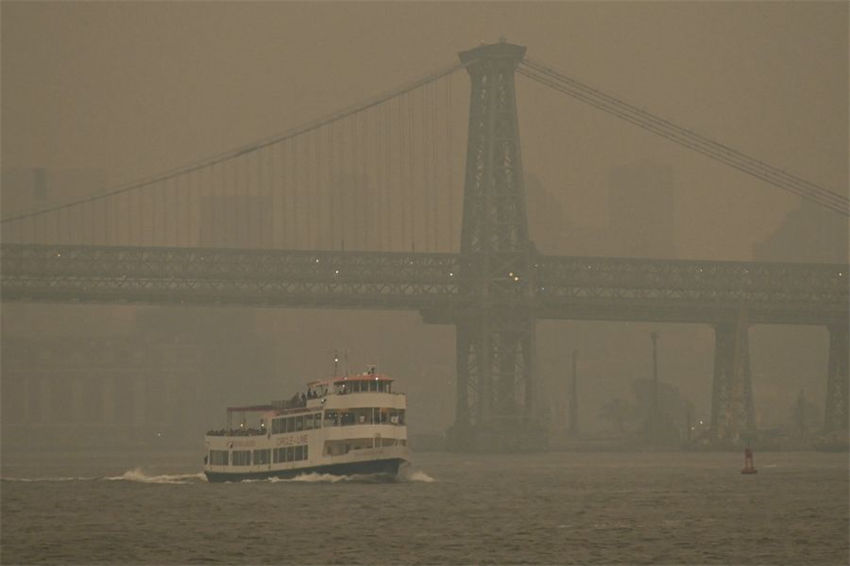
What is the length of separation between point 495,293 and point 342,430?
64561 millimetres

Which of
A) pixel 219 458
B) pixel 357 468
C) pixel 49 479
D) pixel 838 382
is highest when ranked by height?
pixel 838 382

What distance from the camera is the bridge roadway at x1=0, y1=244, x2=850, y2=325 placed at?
177375mm

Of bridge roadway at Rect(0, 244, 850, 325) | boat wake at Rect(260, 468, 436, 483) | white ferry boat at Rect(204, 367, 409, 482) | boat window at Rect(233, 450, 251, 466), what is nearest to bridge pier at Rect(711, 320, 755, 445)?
→ bridge roadway at Rect(0, 244, 850, 325)

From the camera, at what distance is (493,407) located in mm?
174625

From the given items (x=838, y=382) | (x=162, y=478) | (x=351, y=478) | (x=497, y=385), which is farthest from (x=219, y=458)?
(x=838, y=382)

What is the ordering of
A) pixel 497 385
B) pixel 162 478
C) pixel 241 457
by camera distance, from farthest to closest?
pixel 497 385 → pixel 162 478 → pixel 241 457

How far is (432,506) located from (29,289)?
274 feet

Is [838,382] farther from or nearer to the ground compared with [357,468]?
farther from the ground

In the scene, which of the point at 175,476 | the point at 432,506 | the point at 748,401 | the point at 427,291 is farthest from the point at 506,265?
the point at 432,506

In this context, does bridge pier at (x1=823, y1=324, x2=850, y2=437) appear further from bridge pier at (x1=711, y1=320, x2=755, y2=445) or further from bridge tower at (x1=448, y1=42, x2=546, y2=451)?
bridge tower at (x1=448, y1=42, x2=546, y2=451)

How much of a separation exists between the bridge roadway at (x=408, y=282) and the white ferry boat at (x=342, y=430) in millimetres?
60927

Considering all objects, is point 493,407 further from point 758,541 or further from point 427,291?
point 758,541

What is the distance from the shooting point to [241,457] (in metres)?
118

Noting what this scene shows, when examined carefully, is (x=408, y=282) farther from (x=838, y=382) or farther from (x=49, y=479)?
(x=49, y=479)
